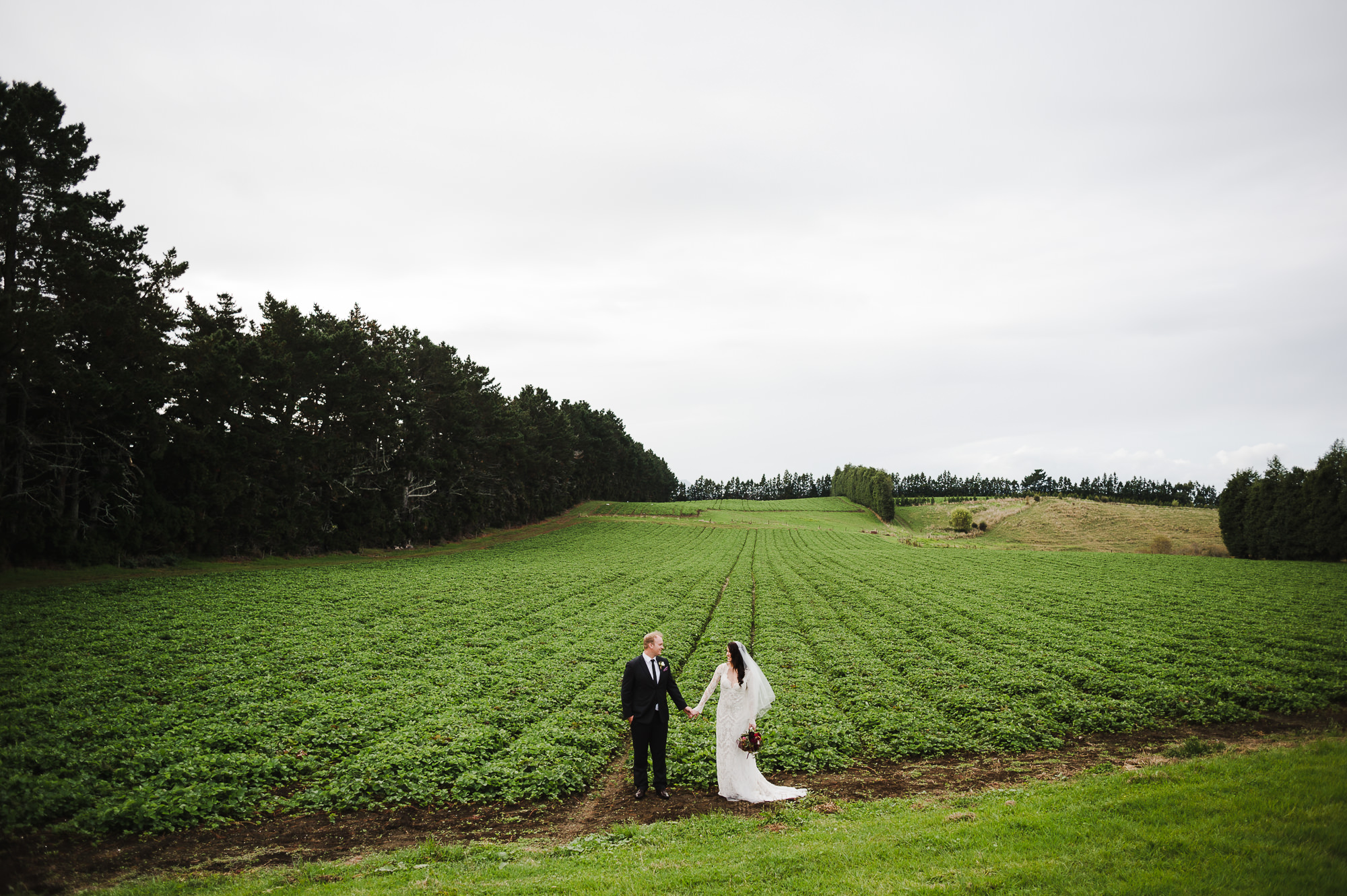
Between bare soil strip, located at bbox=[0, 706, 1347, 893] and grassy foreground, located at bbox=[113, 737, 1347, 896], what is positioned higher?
grassy foreground, located at bbox=[113, 737, 1347, 896]

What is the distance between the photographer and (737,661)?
457 inches

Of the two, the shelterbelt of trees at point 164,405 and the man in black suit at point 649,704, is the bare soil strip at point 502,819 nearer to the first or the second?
the man in black suit at point 649,704

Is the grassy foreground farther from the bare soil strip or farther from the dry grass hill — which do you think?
the dry grass hill

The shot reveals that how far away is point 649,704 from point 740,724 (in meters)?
1.91

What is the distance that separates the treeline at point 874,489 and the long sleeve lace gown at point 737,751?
137 metres

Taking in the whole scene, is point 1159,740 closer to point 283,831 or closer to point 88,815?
point 283,831

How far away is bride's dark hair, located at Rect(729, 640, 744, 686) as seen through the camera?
11523 mm

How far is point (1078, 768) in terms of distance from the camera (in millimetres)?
12961

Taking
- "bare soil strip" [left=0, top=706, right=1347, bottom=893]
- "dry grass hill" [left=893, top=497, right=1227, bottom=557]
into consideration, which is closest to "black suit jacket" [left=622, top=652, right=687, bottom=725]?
"bare soil strip" [left=0, top=706, right=1347, bottom=893]

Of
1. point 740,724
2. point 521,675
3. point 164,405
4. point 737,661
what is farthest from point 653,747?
point 164,405

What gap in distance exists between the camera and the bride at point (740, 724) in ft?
37.9

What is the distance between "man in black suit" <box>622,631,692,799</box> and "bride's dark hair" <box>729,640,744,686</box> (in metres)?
1.25

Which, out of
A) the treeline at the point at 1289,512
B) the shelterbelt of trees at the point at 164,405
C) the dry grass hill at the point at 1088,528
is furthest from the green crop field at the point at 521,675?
the dry grass hill at the point at 1088,528

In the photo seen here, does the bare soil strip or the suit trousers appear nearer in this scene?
the bare soil strip
